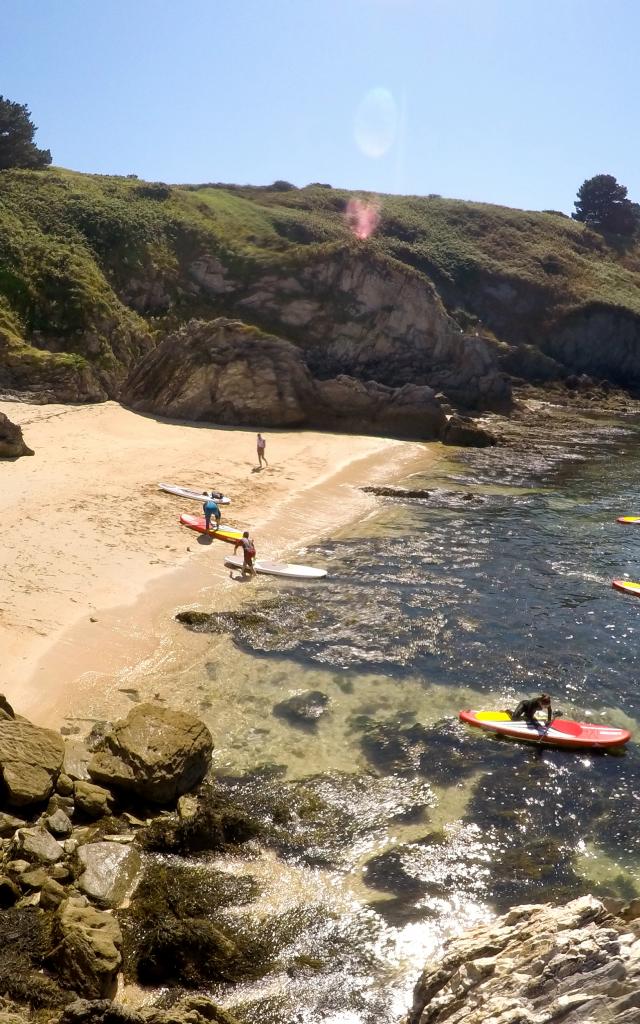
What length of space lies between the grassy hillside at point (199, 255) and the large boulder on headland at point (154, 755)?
29950mm

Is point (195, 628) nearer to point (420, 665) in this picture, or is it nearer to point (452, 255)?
point (420, 665)

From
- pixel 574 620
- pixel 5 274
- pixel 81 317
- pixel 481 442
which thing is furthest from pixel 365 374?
pixel 574 620

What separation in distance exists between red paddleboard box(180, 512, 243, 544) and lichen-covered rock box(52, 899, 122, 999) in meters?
14.7

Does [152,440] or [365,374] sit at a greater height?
[365,374]

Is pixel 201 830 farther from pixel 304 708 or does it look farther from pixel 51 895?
pixel 304 708

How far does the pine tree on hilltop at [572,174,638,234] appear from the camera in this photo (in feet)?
Answer: 305

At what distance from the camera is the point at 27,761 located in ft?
33.2

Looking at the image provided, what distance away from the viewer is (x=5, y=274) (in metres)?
42.2

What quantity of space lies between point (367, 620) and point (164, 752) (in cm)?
811

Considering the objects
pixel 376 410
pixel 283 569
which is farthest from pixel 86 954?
pixel 376 410

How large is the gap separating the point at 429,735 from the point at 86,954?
7.57 m

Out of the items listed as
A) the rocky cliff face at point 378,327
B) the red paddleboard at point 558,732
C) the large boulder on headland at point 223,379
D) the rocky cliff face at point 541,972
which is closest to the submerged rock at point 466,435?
the large boulder on headland at point 223,379

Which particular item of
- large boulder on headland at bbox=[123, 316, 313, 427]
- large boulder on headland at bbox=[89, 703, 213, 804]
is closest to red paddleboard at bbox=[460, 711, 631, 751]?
large boulder on headland at bbox=[89, 703, 213, 804]

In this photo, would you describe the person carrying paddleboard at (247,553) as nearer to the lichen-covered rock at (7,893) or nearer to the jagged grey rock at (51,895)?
the jagged grey rock at (51,895)
